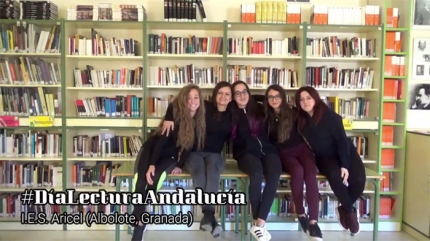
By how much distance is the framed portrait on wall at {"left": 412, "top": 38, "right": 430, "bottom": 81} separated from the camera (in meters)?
4.14

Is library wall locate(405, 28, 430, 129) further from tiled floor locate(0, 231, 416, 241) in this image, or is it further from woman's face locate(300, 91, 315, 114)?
woman's face locate(300, 91, 315, 114)

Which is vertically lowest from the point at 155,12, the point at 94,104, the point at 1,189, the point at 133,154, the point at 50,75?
the point at 1,189

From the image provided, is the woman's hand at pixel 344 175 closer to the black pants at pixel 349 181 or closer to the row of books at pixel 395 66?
the black pants at pixel 349 181

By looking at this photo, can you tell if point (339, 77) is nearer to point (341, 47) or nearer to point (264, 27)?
point (341, 47)

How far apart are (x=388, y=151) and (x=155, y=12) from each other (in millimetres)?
3015

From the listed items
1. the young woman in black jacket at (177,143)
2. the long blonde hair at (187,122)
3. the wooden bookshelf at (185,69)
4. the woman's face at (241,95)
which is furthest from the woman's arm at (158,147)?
the woman's face at (241,95)

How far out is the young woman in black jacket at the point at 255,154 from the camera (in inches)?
128

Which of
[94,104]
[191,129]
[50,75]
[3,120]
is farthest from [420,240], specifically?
[3,120]

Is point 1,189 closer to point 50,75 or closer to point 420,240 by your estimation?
point 50,75

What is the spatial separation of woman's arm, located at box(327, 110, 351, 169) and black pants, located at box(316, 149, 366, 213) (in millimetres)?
68

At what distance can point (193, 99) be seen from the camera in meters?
3.52

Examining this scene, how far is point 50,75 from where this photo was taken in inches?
157

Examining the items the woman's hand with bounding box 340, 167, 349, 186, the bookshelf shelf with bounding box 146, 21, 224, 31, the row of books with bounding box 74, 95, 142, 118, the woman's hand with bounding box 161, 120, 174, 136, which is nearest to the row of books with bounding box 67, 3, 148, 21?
the bookshelf shelf with bounding box 146, 21, 224, 31

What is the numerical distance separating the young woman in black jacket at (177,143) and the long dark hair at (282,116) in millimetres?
630
